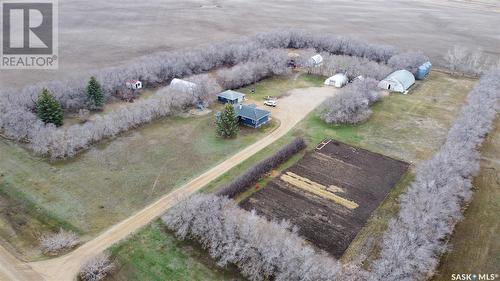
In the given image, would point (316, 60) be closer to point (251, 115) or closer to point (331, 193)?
point (251, 115)

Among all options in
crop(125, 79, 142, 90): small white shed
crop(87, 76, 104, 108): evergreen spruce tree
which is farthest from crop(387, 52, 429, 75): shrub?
crop(87, 76, 104, 108): evergreen spruce tree

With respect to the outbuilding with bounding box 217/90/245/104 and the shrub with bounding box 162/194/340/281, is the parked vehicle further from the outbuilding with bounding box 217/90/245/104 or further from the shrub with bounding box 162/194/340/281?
the shrub with bounding box 162/194/340/281

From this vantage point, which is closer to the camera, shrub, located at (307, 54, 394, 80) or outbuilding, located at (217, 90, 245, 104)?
outbuilding, located at (217, 90, 245, 104)

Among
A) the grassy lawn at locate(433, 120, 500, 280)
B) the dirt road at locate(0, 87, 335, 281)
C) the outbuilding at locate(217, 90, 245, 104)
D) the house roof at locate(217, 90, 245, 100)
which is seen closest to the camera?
the dirt road at locate(0, 87, 335, 281)

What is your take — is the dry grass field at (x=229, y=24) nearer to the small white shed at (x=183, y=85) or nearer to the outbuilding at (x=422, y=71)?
the outbuilding at (x=422, y=71)

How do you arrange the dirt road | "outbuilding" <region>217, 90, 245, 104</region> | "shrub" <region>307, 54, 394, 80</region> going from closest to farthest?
1. the dirt road
2. "outbuilding" <region>217, 90, 245, 104</region>
3. "shrub" <region>307, 54, 394, 80</region>

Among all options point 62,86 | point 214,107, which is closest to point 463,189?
point 214,107

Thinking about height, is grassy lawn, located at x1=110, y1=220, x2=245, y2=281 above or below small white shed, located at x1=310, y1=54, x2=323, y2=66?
below

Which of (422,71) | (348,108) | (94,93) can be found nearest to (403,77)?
(422,71)
